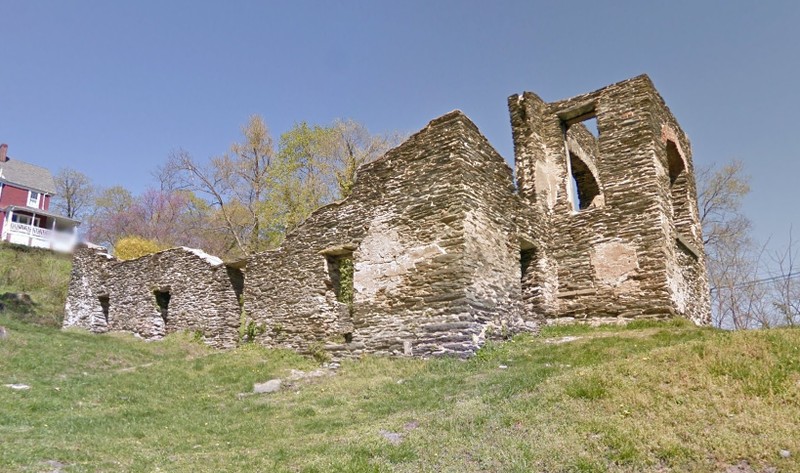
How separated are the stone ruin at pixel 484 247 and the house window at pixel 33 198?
1235 inches

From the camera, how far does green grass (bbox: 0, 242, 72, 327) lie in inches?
918

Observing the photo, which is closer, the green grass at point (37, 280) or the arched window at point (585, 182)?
the arched window at point (585, 182)

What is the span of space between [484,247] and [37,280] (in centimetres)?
2594

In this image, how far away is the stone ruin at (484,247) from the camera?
1096 cm

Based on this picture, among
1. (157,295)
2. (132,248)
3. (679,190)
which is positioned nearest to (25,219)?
(132,248)

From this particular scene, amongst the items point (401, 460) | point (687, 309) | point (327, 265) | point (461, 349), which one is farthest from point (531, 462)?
point (687, 309)

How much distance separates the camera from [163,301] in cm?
1911

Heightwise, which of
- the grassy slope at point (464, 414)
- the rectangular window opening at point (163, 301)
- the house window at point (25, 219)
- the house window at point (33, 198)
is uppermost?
the house window at point (33, 198)

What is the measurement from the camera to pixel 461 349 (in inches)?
393

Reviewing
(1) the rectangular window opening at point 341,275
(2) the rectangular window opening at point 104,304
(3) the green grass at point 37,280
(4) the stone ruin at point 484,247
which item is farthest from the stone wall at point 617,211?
(3) the green grass at point 37,280

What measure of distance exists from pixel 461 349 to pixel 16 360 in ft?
29.2

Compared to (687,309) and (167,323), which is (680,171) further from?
(167,323)

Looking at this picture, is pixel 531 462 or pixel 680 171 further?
pixel 680 171

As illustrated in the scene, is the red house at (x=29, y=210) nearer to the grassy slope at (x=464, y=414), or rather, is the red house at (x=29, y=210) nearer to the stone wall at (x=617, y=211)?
the grassy slope at (x=464, y=414)
